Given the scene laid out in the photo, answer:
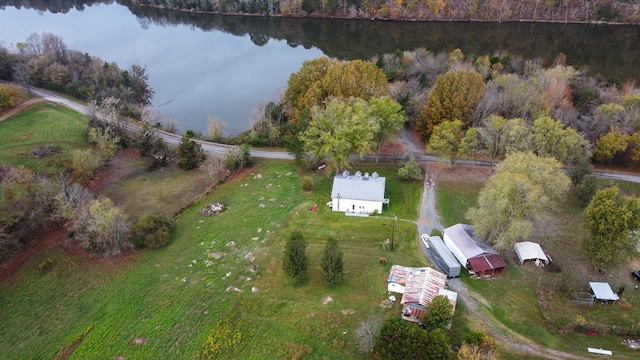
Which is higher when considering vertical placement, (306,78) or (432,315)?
(306,78)

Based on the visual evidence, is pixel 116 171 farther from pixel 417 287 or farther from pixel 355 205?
pixel 417 287

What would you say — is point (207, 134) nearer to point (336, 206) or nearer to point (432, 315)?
point (336, 206)

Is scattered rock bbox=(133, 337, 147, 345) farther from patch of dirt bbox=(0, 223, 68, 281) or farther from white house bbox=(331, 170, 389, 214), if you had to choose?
white house bbox=(331, 170, 389, 214)

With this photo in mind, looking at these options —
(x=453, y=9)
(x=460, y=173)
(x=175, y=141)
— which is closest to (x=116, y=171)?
(x=175, y=141)

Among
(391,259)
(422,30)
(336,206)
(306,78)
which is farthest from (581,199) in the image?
(422,30)

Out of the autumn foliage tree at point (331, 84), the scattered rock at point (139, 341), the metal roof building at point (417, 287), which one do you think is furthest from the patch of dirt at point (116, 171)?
the metal roof building at point (417, 287)

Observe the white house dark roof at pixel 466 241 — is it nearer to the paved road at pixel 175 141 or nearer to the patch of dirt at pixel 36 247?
the paved road at pixel 175 141
